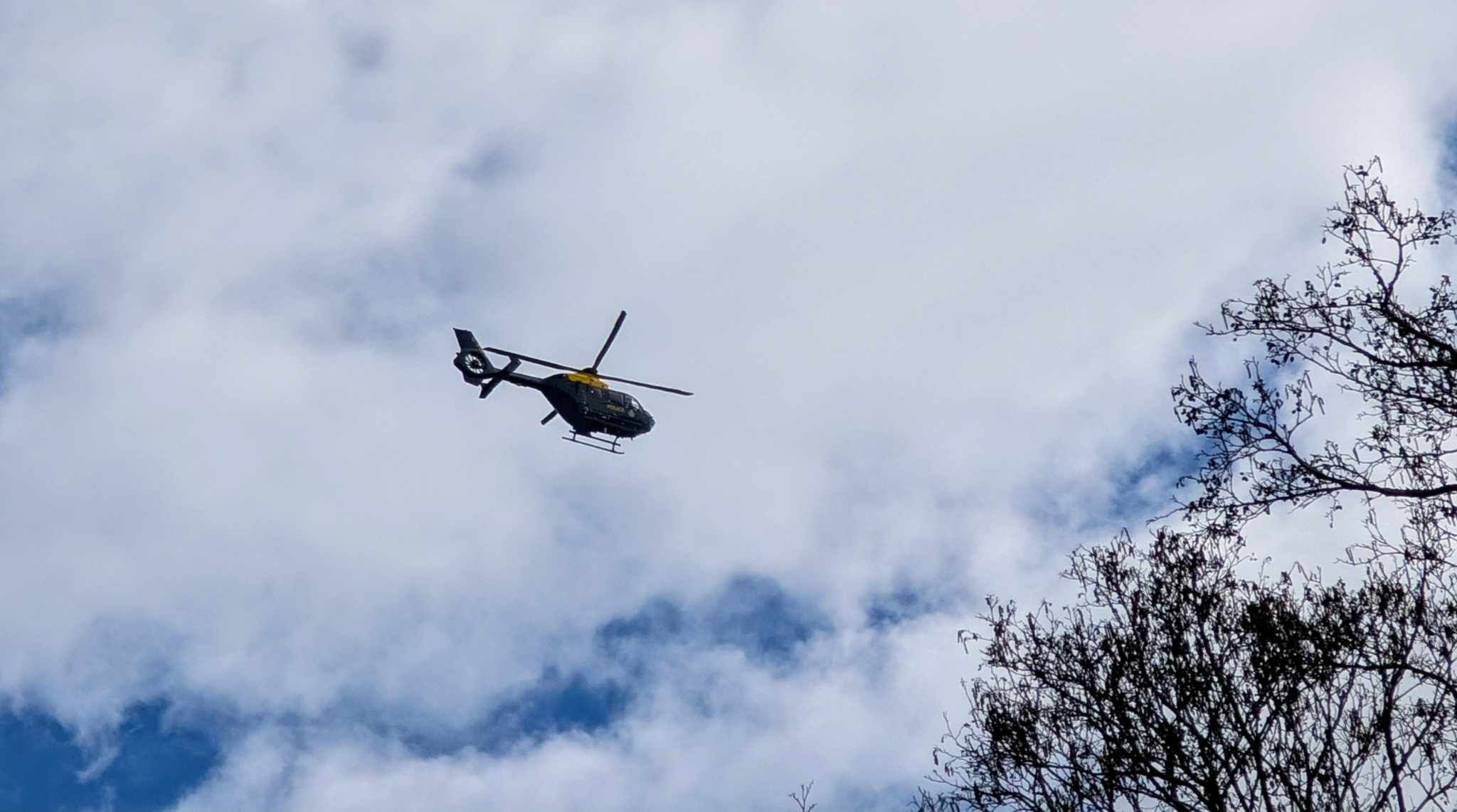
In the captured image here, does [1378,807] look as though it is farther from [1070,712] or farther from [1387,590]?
[1070,712]

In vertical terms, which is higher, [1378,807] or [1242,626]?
[1242,626]

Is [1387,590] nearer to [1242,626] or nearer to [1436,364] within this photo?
[1242,626]

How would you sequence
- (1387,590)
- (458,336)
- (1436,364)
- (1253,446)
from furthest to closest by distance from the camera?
(458,336) < (1387,590) < (1253,446) < (1436,364)

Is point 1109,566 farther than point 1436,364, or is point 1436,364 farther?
point 1109,566

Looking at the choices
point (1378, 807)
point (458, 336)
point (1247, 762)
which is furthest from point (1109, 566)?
point (458, 336)

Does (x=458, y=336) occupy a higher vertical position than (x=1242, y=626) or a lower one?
higher

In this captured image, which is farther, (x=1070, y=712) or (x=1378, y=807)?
(x=1070, y=712)

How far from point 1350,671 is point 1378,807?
1.26m

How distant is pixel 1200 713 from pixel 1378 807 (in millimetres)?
1761

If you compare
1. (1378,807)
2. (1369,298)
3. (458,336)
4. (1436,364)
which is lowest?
(1378,807)

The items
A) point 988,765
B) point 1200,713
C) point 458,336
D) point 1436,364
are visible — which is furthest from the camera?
point 458,336

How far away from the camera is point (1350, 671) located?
13039 millimetres

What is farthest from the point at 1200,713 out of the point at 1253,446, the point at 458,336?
the point at 458,336

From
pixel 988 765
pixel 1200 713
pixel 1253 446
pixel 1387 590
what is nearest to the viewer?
pixel 1253 446
